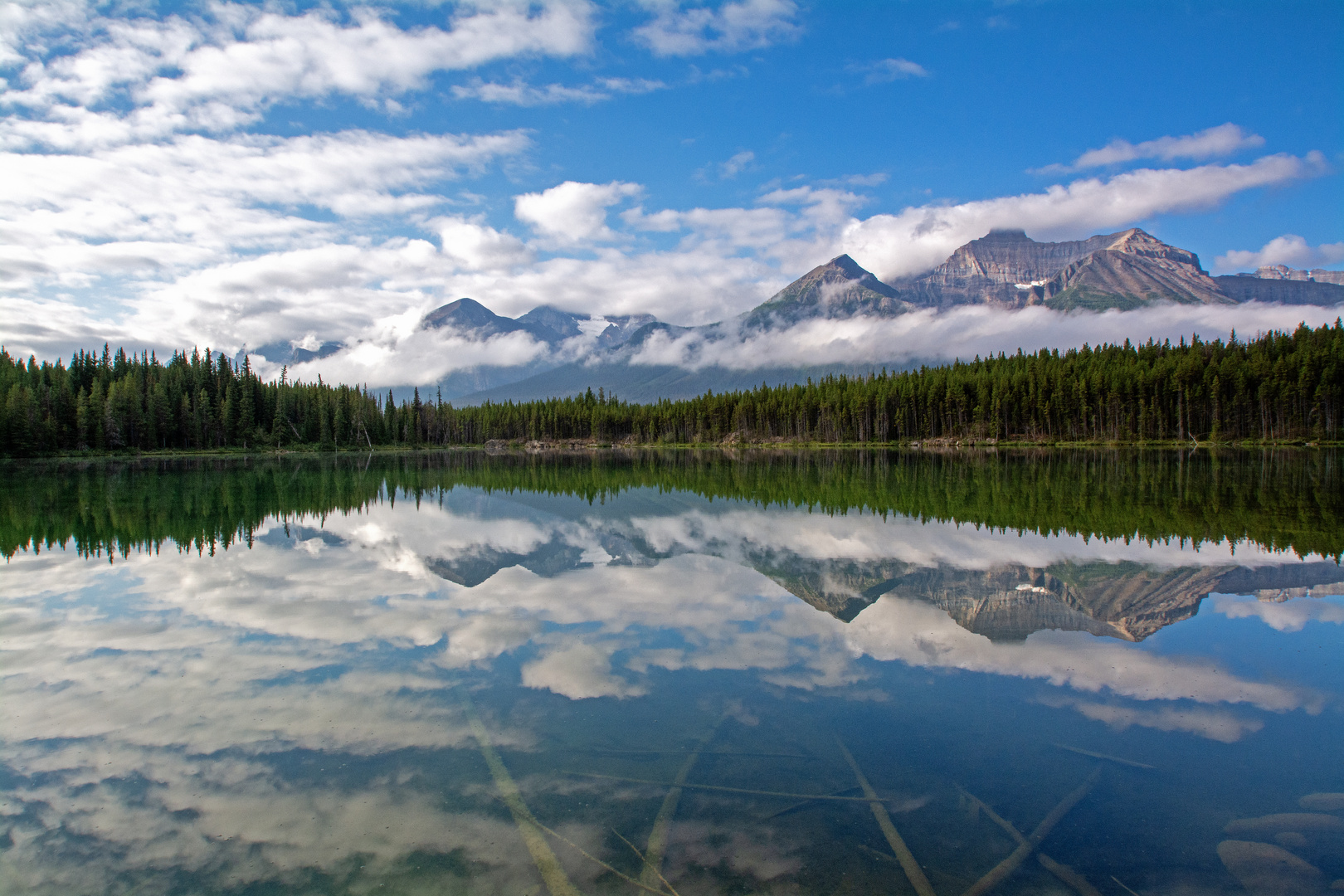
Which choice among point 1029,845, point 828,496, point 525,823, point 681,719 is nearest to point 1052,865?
point 1029,845

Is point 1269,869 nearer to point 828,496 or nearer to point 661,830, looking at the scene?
point 661,830

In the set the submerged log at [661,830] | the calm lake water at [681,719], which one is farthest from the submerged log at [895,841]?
the submerged log at [661,830]

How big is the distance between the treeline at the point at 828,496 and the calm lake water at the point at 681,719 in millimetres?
1959

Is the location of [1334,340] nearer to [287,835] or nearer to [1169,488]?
[1169,488]

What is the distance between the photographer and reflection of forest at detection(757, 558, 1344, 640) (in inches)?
437

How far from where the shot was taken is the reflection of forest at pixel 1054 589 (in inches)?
437

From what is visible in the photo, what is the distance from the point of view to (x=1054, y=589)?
1282cm

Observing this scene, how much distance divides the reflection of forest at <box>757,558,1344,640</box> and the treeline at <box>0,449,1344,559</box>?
441 cm

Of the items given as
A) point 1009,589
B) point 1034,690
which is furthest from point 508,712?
point 1009,589

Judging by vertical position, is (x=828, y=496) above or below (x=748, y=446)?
above

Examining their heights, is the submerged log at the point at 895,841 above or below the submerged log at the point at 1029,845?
above

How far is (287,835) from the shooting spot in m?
5.37

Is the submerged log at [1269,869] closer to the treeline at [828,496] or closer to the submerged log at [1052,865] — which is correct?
the submerged log at [1052,865]

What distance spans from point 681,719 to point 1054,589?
29.3 feet
